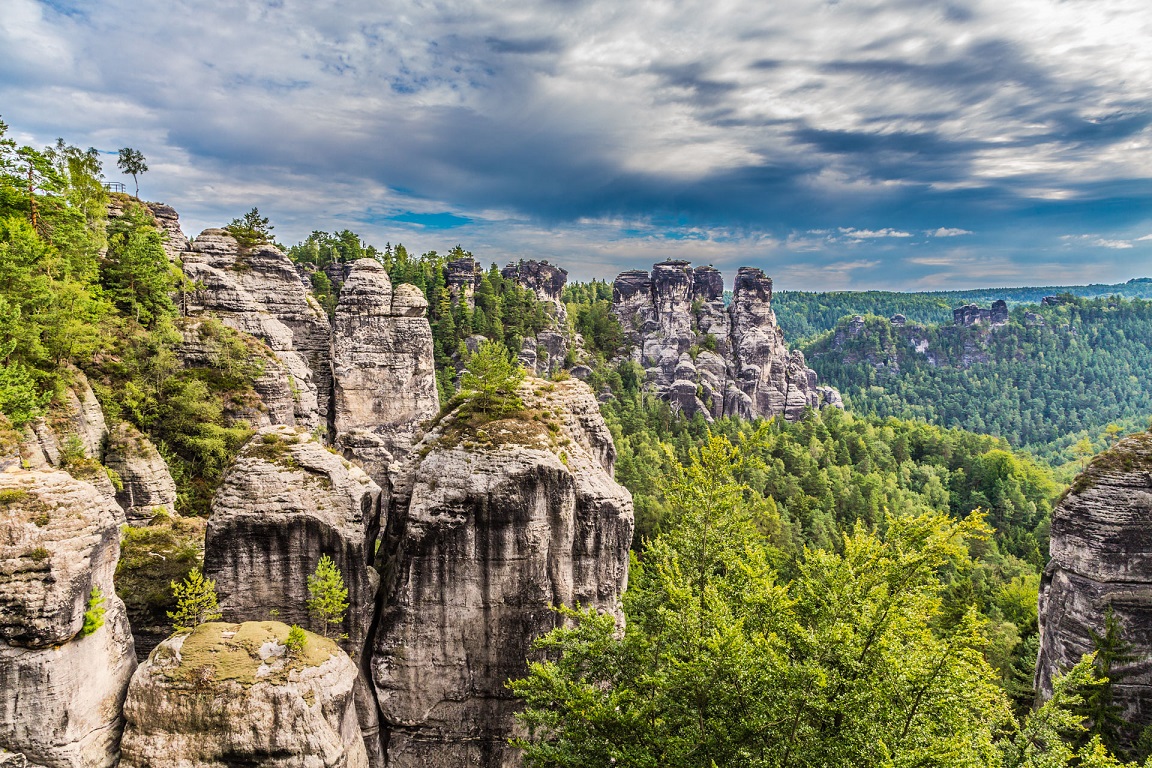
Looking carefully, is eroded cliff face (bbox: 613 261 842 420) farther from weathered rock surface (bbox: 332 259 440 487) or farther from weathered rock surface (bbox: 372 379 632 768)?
weathered rock surface (bbox: 372 379 632 768)

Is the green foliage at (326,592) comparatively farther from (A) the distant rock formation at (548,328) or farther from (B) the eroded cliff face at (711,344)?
(B) the eroded cliff face at (711,344)

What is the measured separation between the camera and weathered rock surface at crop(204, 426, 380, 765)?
1916 centimetres

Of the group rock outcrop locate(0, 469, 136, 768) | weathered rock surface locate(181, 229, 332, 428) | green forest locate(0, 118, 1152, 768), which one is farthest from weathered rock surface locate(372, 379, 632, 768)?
weathered rock surface locate(181, 229, 332, 428)

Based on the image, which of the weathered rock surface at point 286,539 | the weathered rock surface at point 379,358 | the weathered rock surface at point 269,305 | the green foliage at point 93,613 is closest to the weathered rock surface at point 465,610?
the weathered rock surface at point 286,539

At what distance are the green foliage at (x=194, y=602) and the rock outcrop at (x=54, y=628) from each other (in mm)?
2142

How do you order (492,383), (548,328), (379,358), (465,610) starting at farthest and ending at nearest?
1. (548,328)
2. (379,358)
3. (492,383)
4. (465,610)

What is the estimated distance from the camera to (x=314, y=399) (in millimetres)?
36844

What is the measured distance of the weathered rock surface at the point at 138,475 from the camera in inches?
983

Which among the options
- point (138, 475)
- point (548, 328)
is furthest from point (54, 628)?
point (548, 328)

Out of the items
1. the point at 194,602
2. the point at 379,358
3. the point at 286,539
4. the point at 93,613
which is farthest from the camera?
the point at 379,358

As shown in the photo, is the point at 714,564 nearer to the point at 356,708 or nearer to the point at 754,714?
the point at 754,714

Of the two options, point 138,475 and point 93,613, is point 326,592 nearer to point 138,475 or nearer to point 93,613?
point 93,613

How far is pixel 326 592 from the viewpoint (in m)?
19.0

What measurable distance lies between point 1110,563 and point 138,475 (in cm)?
4493
